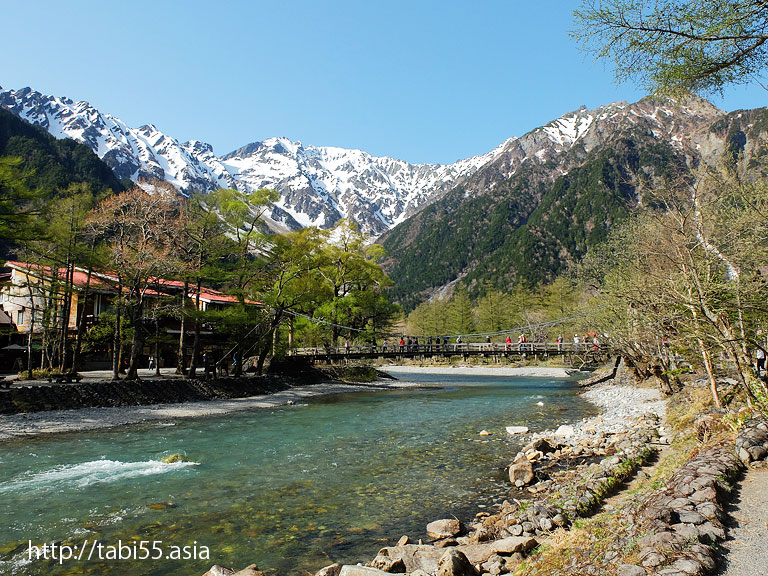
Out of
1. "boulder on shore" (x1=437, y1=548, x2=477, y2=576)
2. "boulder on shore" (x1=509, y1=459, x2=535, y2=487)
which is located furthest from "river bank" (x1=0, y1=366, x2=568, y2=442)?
"boulder on shore" (x1=437, y1=548, x2=477, y2=576)

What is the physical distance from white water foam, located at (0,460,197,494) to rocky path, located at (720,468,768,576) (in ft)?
31.0

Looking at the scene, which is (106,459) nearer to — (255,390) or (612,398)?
(255,390)

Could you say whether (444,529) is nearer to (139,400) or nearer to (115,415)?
(115,415)

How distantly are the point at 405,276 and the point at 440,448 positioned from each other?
156414mm

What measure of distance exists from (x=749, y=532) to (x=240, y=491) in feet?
23.8

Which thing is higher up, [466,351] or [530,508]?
[466,351]

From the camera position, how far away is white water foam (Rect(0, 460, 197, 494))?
28.3ft

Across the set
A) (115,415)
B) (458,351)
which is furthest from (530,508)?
(458,351)

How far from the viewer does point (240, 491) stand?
8.37 meters

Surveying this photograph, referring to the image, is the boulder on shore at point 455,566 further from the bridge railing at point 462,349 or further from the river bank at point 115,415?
the bridge railing at point 462,349

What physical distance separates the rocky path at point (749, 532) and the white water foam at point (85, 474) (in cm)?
943

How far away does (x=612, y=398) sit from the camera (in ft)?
71.5

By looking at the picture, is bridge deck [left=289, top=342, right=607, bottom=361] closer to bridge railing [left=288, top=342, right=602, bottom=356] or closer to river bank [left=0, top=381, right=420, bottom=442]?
bridge railing [left=288, top=342, right=602, bottom=356]

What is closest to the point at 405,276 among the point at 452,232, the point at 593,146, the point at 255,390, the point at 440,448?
the point at 452,232
